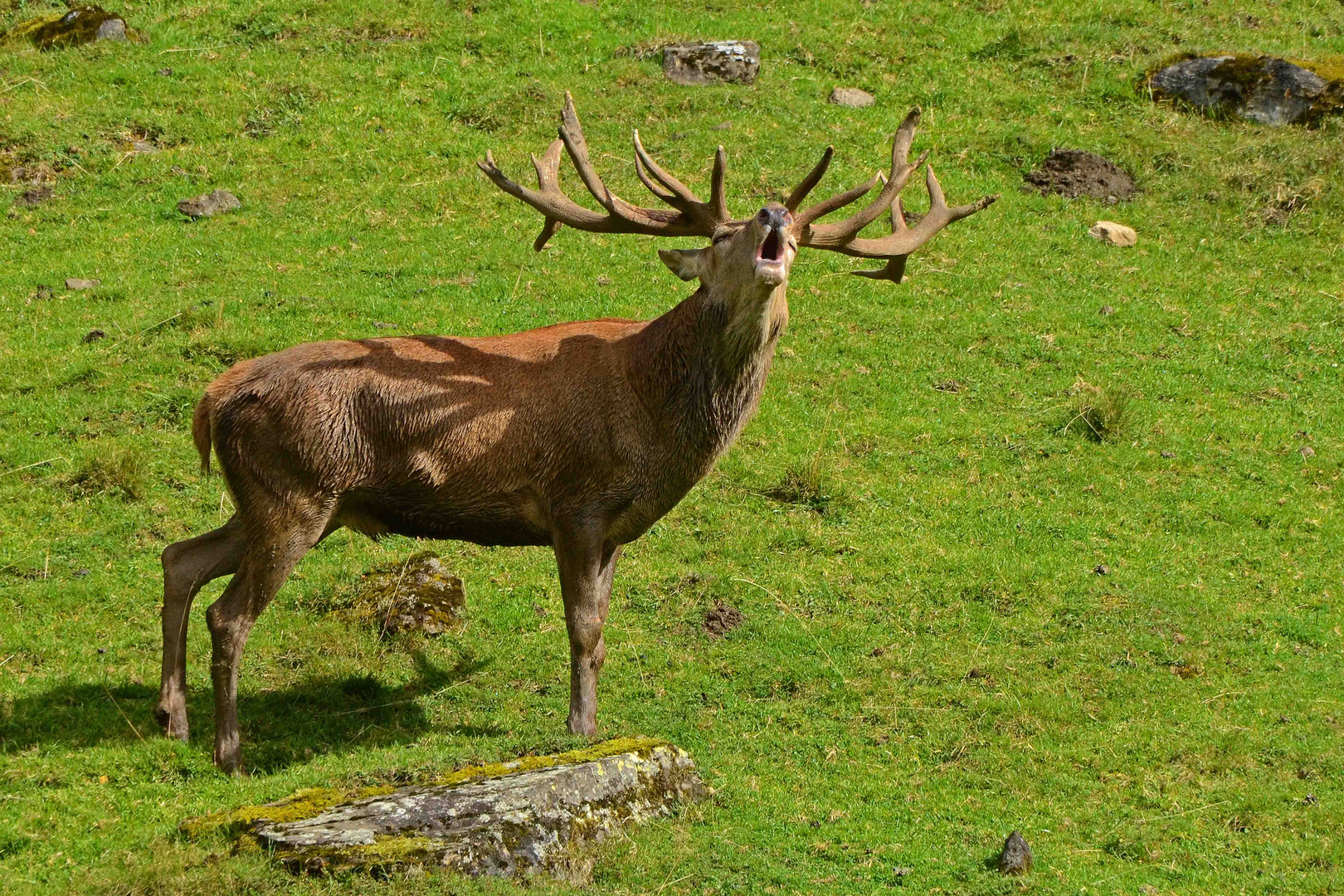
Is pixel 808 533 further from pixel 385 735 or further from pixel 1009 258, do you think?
pixel 1009 258

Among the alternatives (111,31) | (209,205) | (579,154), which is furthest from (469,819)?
(111,31)

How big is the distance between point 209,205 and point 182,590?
28.8ft

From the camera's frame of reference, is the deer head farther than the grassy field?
No

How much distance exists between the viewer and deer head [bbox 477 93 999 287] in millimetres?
8492

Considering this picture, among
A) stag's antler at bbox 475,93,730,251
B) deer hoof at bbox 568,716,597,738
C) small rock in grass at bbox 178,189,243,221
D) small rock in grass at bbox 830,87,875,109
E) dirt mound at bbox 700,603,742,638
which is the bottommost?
dirt mound at bbox 700,603,742,638

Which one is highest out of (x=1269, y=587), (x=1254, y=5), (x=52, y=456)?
(x=1254, y=5)

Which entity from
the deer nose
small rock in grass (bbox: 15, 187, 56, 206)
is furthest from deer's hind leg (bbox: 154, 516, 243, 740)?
small rock in grass (bbox: 15, 187, 56, 206)

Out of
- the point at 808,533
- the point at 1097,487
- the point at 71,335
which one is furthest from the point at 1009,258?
Result: the point at 71,335

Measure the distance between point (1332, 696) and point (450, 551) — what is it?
6.75 m

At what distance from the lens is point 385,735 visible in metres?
9.32

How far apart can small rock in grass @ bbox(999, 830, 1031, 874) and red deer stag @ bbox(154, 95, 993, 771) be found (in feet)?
8.73

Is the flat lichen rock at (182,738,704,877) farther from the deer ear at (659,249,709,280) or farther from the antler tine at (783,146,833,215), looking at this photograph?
the antler tine at (783,146,833,215)

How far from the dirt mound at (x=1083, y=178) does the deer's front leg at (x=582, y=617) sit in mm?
10802

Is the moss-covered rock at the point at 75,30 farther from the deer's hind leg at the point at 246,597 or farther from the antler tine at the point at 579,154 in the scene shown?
the deer's hind leg at the point at 246,597
